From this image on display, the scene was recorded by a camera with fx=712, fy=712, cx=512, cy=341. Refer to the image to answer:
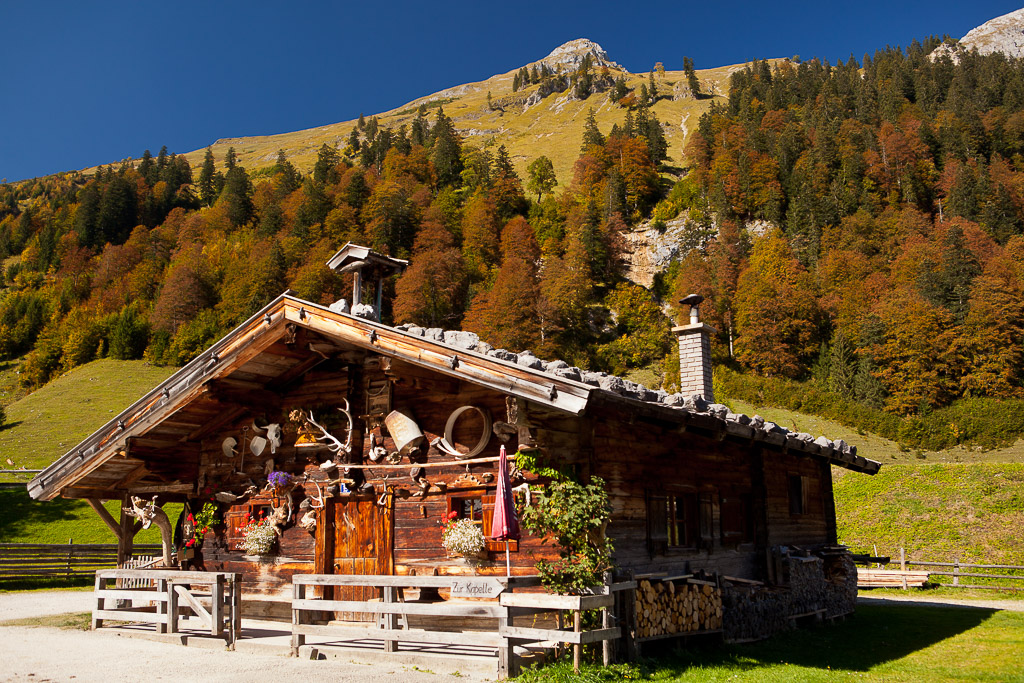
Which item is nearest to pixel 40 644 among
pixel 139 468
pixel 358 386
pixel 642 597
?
pixel 139 468

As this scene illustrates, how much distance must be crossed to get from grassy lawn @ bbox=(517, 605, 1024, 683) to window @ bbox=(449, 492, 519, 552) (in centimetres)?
225

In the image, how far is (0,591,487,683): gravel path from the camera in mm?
8273

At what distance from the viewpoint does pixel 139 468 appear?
1414 centimetres

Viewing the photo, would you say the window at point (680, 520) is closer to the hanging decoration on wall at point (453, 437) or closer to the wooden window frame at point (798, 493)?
the hanging decoration on wall at point (453, 437)

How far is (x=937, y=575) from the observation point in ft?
81.5

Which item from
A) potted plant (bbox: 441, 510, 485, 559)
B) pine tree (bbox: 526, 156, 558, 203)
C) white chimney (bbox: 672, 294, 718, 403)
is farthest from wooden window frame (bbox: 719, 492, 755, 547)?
pine tree (bbox: 526, 156, 558, 203)

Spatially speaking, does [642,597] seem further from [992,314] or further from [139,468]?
[992,314]

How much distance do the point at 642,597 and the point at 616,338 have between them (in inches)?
2911

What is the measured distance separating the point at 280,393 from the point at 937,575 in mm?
23507

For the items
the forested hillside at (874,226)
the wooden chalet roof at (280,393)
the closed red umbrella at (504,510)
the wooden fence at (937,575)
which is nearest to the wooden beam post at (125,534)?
the wooden chalet roof at (280,393)

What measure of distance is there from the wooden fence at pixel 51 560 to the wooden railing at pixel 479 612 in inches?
714

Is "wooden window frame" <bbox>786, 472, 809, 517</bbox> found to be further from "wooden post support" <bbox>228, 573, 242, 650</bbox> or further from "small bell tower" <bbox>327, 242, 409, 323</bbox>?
"wooden post support" <bbox>228, 573, 242, 650</bbox>

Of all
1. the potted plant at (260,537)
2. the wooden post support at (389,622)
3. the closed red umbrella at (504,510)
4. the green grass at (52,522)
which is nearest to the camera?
the closed red umbrella at (504,510)

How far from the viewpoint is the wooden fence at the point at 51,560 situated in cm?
2367
